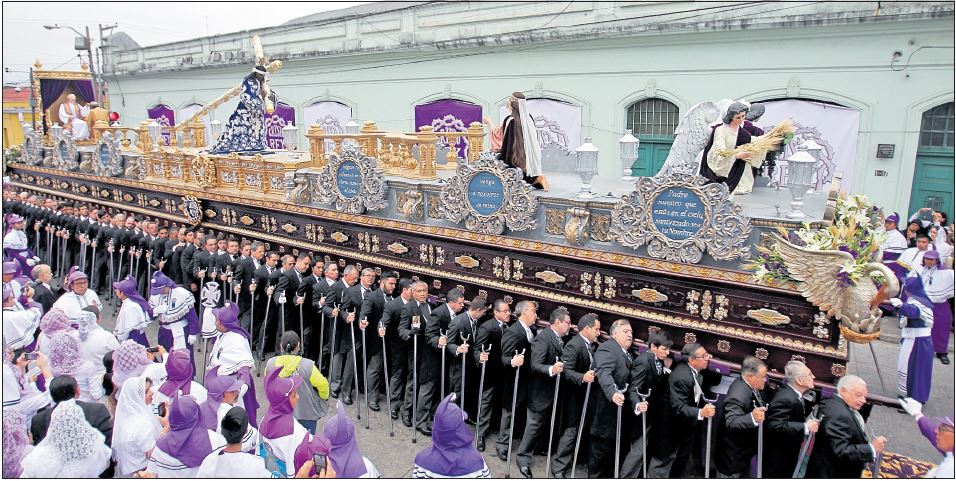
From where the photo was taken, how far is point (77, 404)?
5.45 metres

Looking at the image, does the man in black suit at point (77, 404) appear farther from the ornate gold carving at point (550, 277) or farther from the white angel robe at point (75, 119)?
the white angel robe at point (75, 119)

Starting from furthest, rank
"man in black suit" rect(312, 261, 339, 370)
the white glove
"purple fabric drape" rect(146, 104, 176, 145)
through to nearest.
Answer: "purple fabric drape" rect(146, 104, 176, 145)
"man in black suit" rect(312, 261, 339, 370)
the white glove

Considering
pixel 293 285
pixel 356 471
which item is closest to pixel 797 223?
pixel 356 471

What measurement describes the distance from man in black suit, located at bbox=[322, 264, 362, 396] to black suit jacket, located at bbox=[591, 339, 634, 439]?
3.70 meters

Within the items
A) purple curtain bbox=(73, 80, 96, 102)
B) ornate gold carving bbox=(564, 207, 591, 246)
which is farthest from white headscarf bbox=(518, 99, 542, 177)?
purple curtain bbox=(73, 80, 96, 102)

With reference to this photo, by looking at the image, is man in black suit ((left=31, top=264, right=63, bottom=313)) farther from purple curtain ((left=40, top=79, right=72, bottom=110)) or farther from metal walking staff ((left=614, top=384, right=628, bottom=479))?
purple curtain ((left=40, top=79, right=72, bottom=110))

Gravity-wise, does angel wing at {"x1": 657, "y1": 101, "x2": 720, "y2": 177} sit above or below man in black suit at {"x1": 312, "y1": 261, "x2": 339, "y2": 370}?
above

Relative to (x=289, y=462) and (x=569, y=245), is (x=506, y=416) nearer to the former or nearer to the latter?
(x=569, y=245)

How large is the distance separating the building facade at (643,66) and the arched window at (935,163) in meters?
0.03

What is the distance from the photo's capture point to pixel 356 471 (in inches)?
191

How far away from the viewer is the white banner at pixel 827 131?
44.3 ft

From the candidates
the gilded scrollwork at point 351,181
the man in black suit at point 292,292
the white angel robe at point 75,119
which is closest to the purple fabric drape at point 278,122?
the white angel robe at point 75,119

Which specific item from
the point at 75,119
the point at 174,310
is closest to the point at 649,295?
the point at 174,310

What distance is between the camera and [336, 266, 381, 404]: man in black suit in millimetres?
8805
